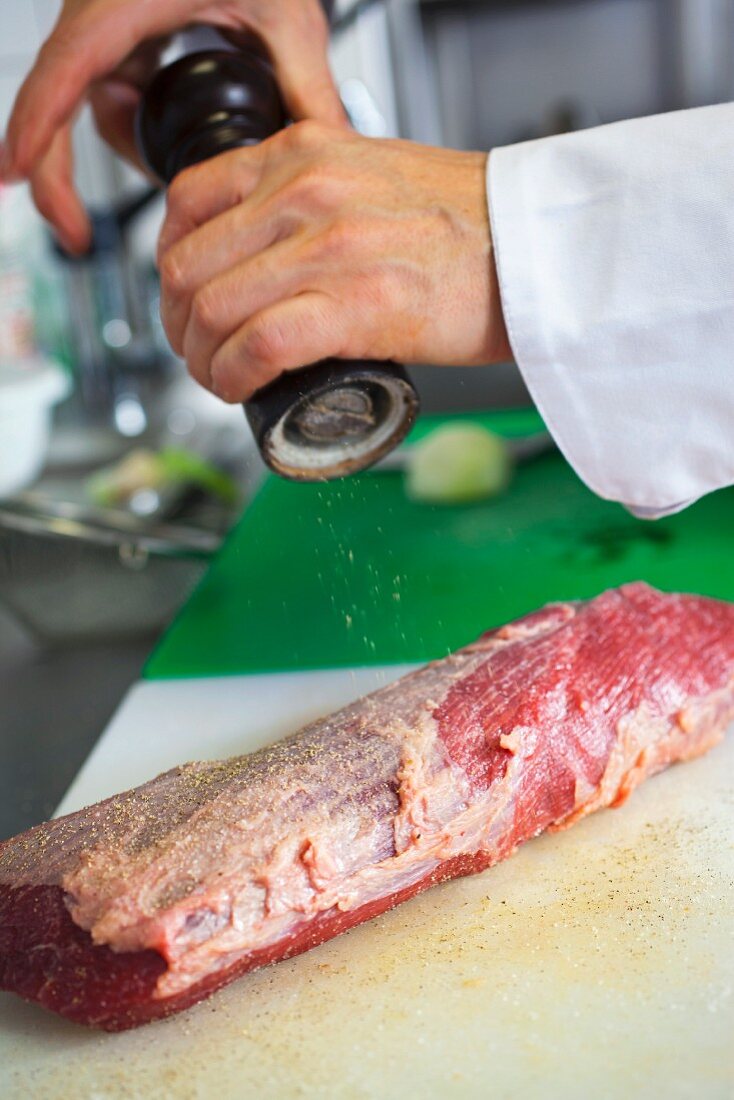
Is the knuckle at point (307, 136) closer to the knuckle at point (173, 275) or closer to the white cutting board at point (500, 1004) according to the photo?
the knuckle at point (173, 275)

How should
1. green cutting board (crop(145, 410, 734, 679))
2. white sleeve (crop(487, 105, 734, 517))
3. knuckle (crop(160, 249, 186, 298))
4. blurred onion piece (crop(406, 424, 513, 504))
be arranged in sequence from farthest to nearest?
→ blurred onion piece (crop(406, 424, 513, 504)) < green cutting board (crop(145, 410, 734, 679)) < knuckle (crop(160, 249, 186, 298)) < white sleeve (crop(487, 105, 734, 517))

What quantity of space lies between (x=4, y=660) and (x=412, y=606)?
0.71 metres

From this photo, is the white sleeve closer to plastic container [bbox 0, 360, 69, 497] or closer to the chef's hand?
the chef's hand

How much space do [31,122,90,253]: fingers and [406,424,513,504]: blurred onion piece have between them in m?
0.81

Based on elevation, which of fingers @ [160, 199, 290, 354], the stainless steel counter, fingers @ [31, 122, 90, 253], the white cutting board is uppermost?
fingers @ [160, 199, 290, 354]

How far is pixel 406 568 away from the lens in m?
2.09

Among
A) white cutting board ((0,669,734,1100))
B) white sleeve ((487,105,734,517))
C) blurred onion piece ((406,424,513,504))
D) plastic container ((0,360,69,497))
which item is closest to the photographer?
white cutting board ((0,669,734,1100))

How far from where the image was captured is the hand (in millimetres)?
1347

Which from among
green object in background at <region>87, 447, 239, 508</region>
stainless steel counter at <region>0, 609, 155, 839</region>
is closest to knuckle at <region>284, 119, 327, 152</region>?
stainless steel counter at <region>0, 609, 155, 839</region>

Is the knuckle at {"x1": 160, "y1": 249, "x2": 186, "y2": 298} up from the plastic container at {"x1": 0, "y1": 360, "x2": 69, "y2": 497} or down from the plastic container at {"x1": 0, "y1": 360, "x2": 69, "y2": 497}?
up

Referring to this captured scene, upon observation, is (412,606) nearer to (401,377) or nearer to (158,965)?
(401,377)

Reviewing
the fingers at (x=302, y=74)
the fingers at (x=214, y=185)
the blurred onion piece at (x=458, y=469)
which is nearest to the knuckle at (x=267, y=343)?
the fingers at (x=214, y=185)

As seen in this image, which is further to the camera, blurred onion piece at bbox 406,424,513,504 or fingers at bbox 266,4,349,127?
blurred onion piece at bbox 406,424,513,504

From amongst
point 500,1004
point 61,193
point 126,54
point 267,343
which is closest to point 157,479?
point 61,193
